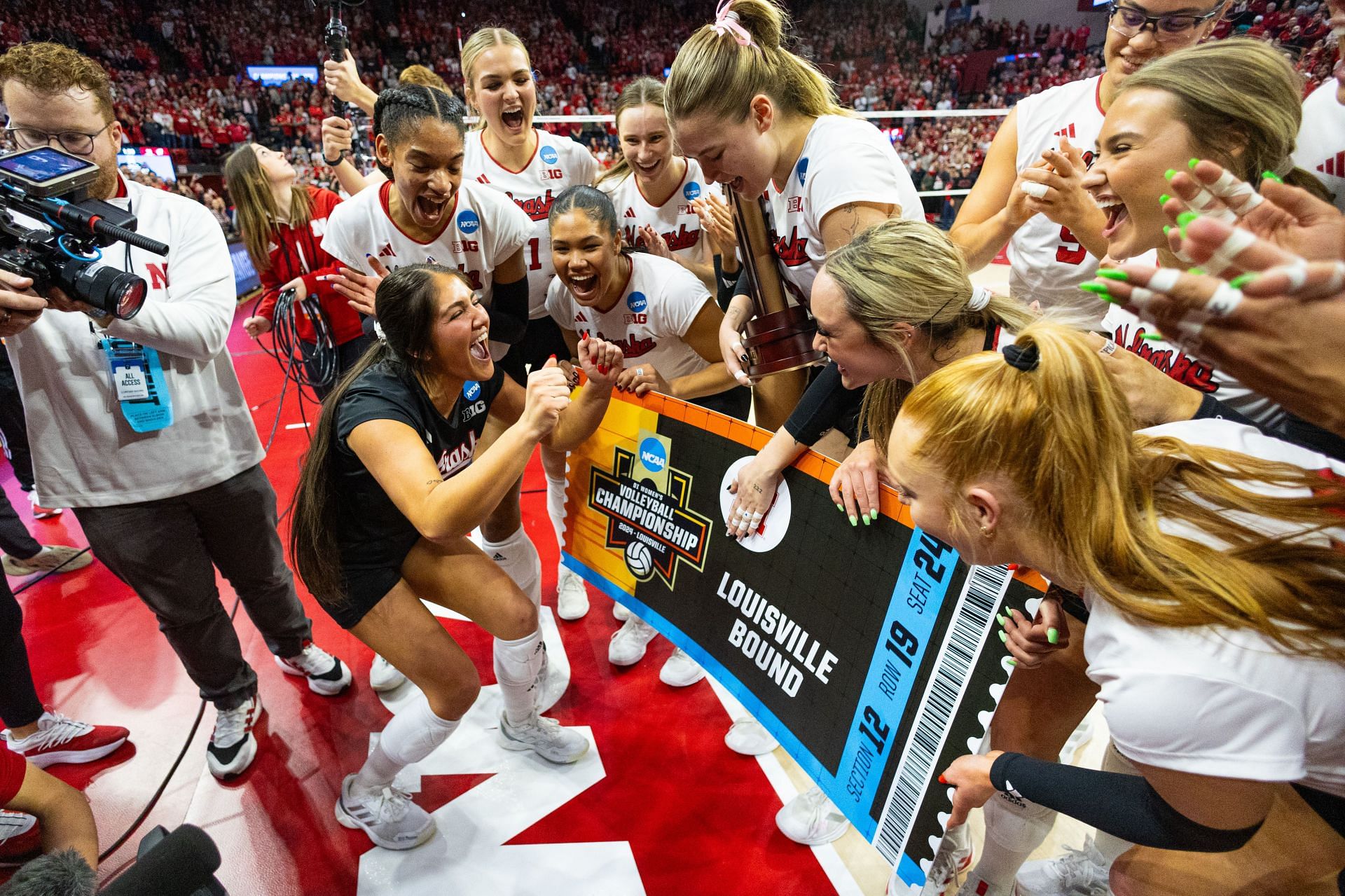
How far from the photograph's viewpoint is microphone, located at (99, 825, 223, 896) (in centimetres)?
92

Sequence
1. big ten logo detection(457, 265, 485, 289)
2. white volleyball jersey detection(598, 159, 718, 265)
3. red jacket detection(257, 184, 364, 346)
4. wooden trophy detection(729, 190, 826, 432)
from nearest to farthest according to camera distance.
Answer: wooden trophy detection(729, 190, 826, 432) < big ten logo detection(457, 265, 485, 289) < white volleyball jersey detection(598, 159, 718, 265) < red jacket detection(257, 184, 364, 346)

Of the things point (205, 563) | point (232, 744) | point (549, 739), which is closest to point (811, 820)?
point (549, 739)

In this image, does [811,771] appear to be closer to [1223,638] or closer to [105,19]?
[1223,638]

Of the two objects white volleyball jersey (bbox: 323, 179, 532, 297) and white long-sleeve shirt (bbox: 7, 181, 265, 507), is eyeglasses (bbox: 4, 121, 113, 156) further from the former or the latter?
white volleyball jersey (bbox: 323, 179, 532, 297)

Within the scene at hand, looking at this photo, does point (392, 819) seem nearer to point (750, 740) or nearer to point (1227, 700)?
point (750, 740)

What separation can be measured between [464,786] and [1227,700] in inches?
86.8

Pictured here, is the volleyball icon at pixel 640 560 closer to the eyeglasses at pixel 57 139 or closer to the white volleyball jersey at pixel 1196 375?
the white volleyball jersey at pixel 1196 375

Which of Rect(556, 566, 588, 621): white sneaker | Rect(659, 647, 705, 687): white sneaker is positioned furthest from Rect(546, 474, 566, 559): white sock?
Rect(659, 647, 705, 687): white sneaker

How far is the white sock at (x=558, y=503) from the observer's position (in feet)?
9.01

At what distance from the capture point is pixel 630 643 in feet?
9.46

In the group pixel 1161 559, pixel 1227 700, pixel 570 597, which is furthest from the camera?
pixel 570 597

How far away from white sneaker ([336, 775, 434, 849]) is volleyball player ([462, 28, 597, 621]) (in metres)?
1.07

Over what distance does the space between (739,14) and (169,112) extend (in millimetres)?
15674

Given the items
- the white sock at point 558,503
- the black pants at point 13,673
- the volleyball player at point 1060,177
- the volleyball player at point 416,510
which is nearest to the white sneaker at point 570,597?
the white sock at point 558,503
